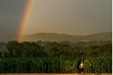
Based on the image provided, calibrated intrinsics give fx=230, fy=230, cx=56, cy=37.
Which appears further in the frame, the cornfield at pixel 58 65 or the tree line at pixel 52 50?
the tree line at pixel 52 50

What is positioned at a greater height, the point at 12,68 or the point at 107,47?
the point at 107,47

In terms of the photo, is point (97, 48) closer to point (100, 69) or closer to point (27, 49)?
point (27, 49)

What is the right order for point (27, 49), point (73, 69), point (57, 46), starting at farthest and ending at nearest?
1. point (57, 46)
2. point (27, 49)
3. point (73, 69)

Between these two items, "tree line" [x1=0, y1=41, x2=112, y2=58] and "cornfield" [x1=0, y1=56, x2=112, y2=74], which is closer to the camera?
"cornfield" [x1=0, y1=56, x2=112, y2=74]

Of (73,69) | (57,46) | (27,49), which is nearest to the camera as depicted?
(73,69)

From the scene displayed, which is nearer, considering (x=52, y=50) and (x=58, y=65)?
(x=58, y=65)

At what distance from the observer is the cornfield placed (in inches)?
1192

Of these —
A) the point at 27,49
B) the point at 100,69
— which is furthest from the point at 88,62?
the point at 27,49

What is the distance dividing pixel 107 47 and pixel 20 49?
24806mm

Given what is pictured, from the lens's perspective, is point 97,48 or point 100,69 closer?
point 100,69

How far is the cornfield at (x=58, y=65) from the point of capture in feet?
99.3

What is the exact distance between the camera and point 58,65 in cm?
3072

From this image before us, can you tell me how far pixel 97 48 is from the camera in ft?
221

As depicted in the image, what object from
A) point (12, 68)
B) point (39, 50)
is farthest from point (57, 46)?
point (12, 68)
